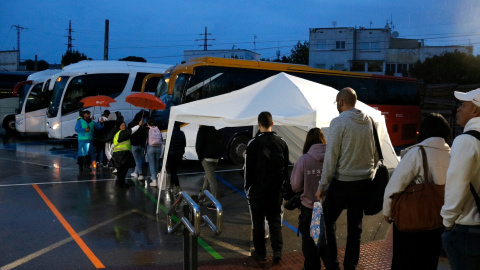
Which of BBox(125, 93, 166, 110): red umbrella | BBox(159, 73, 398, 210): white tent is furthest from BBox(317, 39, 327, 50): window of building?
BBox(159, 73, 398, 210): white tent

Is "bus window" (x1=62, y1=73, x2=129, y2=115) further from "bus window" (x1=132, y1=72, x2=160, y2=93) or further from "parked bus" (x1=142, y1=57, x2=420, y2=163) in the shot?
"parked bus" (x1=142, y1=57, x2=420, y2=163)

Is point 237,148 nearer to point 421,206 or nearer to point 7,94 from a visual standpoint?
point 421,206

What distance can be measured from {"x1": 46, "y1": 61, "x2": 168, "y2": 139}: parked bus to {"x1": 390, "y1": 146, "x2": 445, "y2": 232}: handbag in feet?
56.3

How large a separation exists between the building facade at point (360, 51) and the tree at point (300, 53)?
15.1 feet

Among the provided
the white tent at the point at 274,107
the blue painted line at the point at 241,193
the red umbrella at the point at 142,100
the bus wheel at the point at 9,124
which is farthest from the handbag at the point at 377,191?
the bus wheel at the point at 9,124

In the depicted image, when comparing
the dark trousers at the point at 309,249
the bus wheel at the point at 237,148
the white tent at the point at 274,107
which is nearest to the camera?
the dark trousers at the point at 309,249

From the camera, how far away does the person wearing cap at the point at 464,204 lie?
120 inches

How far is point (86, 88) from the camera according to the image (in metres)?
20.3

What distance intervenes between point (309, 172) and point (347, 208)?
609mm

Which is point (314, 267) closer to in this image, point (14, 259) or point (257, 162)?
point (257, 162)

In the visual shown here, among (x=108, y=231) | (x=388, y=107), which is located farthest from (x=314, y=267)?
(x=388, y=107)

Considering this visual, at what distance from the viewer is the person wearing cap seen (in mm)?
3055

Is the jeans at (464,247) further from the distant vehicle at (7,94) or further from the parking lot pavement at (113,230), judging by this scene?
the distant vehicle at (7,94)

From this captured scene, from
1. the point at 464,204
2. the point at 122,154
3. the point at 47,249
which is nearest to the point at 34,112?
the point at 122,154
